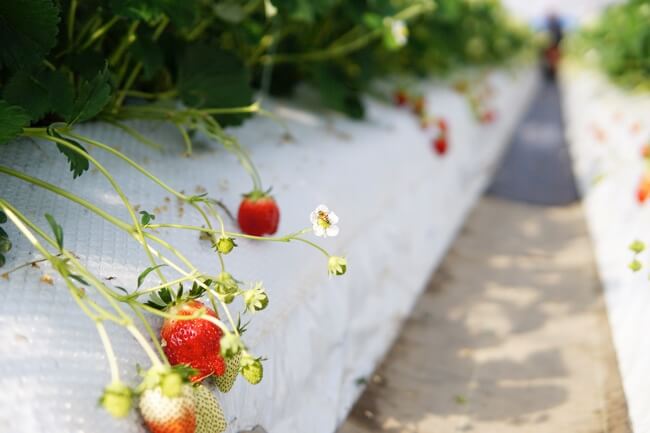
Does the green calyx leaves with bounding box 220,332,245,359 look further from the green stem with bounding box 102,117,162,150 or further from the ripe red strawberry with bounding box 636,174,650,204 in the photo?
the ripe red strawberry with bounding box 636,174,650,204

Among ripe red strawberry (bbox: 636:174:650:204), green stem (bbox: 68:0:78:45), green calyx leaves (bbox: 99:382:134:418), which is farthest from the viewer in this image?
ripe red strawberry (bbox: 636:174:650:204)

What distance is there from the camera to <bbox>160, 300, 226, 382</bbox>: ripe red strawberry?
749 mm

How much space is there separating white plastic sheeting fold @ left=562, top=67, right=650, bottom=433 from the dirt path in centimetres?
6

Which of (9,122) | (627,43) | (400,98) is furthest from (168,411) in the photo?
(627,43)

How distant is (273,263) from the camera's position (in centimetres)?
108

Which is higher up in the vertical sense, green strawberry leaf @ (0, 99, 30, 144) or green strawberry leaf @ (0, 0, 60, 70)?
green strawberry leaf @ (0, 0, 60, 70)

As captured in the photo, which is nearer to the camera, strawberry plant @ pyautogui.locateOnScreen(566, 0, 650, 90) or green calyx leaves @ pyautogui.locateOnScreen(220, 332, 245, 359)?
green calyx leaves @ pyautogui.locateOnScreen(220, 332, 245, 359)

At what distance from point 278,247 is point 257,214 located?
100mm

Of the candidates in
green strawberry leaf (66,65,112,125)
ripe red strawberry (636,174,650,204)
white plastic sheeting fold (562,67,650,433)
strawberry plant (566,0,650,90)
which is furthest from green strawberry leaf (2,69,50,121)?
strawberry plant (566,0,650,90)

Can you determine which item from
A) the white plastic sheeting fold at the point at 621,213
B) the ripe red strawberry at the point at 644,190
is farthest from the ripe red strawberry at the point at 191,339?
the ripe red strawberry at the point at 644,190

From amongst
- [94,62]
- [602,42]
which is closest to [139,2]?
[94,62]

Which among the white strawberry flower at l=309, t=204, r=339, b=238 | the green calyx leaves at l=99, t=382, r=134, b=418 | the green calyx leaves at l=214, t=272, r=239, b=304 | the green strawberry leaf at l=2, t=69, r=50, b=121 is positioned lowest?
the green calyx leaves at l=99, t=382, r=134, b=418

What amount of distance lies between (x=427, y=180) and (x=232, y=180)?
957mm

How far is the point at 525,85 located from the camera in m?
6.08
